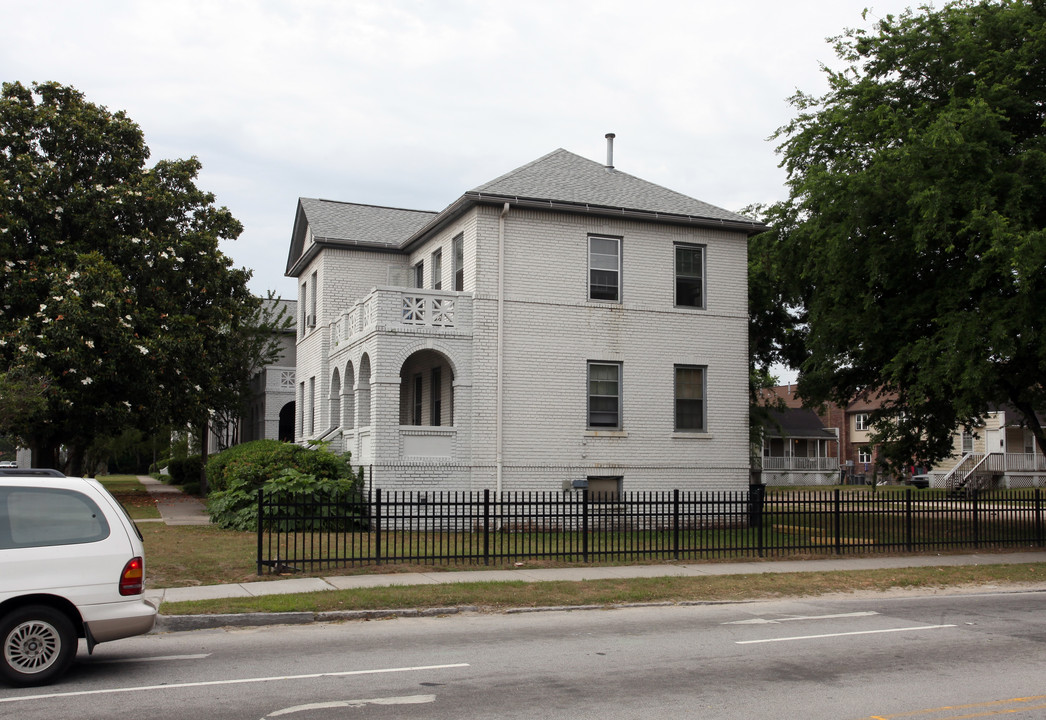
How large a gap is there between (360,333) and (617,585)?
1118 centimetres

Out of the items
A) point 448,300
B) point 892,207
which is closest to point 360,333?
point 448,300

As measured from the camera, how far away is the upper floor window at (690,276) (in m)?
24.3

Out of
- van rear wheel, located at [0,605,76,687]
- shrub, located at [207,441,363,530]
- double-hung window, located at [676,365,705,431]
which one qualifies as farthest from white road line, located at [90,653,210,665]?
double-hung window, located at [676,365,705,431]

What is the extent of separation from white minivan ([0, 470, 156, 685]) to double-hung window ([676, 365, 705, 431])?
1732 centimetres

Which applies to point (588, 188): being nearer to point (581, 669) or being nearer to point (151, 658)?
point (581, 669)

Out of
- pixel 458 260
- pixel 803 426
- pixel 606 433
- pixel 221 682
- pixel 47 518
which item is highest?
pixel 458 260

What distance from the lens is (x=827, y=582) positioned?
14945 mm

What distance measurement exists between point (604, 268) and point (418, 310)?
474cm

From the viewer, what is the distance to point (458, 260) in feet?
78.4

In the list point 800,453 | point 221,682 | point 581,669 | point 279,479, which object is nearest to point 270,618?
point 221,682

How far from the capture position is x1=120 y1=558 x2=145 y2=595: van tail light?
816 cm

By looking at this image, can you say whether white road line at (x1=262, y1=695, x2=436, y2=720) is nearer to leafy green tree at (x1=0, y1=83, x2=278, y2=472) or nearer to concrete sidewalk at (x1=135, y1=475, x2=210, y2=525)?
concrete sidewalk at (x1=135, y1=475, x2=210, y2=525)

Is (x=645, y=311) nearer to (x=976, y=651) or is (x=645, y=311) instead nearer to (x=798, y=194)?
(x=798, y=194)

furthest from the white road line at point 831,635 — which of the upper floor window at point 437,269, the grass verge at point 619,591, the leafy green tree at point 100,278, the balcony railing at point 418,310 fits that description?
the leafy green tree at point 100,278
